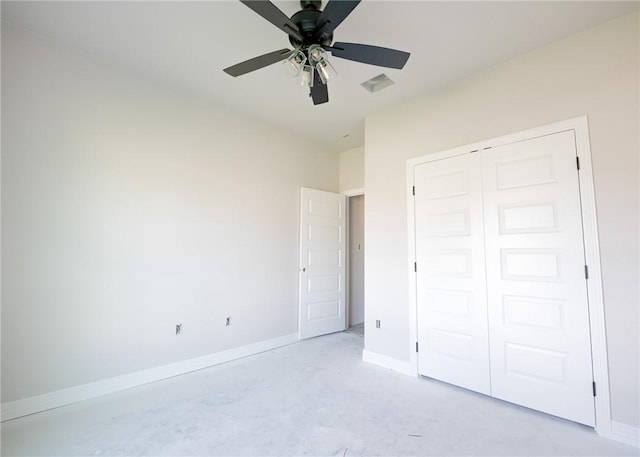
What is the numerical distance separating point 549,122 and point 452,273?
145 cm

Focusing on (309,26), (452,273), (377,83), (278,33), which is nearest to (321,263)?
(452,273)

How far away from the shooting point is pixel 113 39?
90.4 inches

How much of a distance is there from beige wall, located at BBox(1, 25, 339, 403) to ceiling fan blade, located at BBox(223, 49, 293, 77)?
1452 mm

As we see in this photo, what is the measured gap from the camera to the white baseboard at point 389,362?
2916 millimetres

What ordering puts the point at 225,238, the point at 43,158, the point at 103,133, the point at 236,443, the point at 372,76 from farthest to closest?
the point at 225,238
the point at 372,76
the point at 103,133
the point at 43,158
the point at 236,443

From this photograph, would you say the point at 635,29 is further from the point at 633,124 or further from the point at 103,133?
the point at 103,133

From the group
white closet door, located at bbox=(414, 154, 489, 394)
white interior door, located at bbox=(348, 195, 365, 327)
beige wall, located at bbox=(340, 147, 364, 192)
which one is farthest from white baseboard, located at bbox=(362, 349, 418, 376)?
beige wall, located at bbox=(340, 147, 364, 192)

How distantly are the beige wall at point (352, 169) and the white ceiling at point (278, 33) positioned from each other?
1677mm

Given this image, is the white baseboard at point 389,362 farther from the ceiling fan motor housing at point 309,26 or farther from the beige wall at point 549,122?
the ceiling fan motor housing at point 309,26

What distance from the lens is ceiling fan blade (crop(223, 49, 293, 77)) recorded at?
1.80m

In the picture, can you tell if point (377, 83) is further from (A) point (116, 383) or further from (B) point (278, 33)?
(A) point (116, 383)

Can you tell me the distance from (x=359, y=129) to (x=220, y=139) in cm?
182

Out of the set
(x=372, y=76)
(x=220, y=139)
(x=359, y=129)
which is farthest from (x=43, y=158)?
(x=359, y=129)

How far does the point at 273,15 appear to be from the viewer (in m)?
1.51
